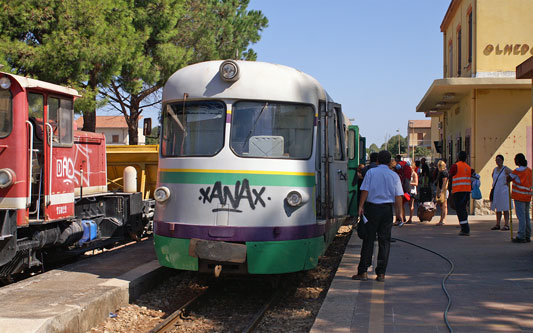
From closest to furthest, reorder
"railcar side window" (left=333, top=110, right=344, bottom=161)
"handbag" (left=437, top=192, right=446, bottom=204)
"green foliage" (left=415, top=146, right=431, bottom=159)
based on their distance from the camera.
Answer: "railcar side window" (left=333, top=110, right=344, bottom=161) < "handbag" (left=437, top=192, right=446, bottom=204) < "green foliage" (left=415, top=146, right=431, bottom=159)

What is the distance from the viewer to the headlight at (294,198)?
716 centimetres

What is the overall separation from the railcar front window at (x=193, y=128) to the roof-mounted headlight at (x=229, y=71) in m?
0.35

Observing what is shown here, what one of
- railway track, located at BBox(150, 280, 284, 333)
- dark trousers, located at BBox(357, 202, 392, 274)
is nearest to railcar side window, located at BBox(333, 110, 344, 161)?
dark trousers, located at BBox(357, 202, 392, 274)

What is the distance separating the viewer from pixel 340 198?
351 inches

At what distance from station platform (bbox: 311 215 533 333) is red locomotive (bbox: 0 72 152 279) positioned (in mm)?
4383

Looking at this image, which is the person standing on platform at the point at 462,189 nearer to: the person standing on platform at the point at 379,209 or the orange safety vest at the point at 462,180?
the orange safety vest at the point at 462,180

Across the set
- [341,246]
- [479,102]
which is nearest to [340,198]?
[341,246]

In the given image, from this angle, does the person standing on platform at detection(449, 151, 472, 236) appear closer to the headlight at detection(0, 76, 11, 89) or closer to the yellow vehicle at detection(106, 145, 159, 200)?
the yellow vehicle at detection(106, 145, 159, 200)

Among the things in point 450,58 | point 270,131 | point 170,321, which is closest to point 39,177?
point 170,321

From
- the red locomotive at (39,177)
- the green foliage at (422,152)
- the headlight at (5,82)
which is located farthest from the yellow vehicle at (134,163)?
the green foliage at (422,152)

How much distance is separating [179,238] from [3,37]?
1110 cm

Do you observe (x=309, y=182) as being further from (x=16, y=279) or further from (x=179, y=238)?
(x=16, y=279)

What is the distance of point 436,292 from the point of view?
24.0 feet

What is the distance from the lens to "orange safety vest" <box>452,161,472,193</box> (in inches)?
506
